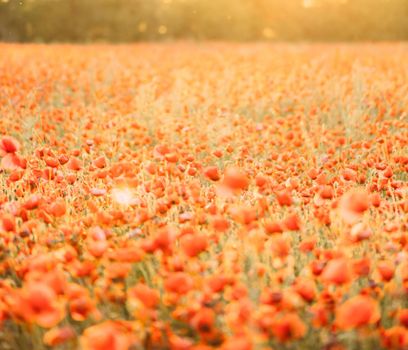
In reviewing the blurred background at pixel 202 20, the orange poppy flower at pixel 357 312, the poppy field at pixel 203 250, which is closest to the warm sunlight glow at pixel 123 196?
the poppy field at pixel 203 250

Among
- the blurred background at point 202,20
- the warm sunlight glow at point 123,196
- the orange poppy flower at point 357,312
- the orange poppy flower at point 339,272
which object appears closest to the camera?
the orange poppy flower at point 357,312

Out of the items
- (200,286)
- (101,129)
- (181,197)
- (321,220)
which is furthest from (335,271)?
(101,129)

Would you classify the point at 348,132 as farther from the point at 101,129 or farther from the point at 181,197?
the point at 181,197

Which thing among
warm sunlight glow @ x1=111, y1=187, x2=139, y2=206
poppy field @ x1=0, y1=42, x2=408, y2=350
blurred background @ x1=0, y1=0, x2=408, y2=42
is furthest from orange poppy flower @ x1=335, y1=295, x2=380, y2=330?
blurred background @ x1=0, y1=0, x2=408, y2=42

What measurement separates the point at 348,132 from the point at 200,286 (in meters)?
3.25

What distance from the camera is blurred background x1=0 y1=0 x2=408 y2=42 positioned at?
2011cm

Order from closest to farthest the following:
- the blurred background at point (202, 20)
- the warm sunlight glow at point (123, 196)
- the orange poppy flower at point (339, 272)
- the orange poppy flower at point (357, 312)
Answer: the orange poppy flower at point (357, 312)
the orange poppy flower at point (339, 272)
the warm sunlight glow at point (123, 196)
the blurred background at point (202, 20)

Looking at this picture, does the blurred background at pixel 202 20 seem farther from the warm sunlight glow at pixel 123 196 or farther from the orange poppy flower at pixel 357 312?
the orange poppy flower at pixel 357 312

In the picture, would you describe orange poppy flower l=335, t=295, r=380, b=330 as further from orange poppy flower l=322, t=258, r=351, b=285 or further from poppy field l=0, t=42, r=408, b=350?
orange poppy flower l=322, t=258, r=351, b=285

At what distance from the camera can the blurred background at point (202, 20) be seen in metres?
20.1

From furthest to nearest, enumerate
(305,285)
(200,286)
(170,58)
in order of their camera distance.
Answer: (170,58) < (200,286) < (305,285)

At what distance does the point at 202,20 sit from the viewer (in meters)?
22.0

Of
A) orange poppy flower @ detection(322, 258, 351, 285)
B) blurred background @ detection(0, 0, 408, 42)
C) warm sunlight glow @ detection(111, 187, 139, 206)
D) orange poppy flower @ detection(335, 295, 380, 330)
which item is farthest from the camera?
blurred background @ detection(0, 0, 408, 42)

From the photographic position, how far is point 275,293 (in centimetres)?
180
